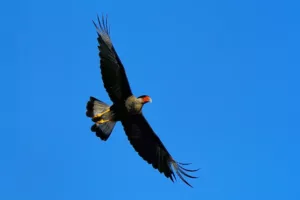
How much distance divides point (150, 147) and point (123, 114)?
101 centimetres

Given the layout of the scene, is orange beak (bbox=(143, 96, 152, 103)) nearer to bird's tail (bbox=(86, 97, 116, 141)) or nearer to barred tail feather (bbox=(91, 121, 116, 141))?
bird's tail (bbox=(86, 97, 116, 141))

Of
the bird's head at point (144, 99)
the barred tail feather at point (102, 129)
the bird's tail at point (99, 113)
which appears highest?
the bird's head at point (144, 99)

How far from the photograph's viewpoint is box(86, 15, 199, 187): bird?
500 inches

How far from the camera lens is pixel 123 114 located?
1320cm

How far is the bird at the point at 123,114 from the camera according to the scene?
41.7ft

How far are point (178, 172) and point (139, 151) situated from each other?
0.89 metres

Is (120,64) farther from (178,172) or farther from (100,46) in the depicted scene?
(178,172)

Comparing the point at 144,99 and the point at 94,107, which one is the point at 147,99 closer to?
the point at 144,99

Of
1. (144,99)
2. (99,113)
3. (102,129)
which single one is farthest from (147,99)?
(102,129)

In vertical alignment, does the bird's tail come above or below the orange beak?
below

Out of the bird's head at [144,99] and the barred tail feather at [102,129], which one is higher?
the bird's head at [144,99]

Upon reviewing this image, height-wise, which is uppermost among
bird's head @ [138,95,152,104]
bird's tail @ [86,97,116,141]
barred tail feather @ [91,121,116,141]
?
bird's head @ [138,95,152,104]

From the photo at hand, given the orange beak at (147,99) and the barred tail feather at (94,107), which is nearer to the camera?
the orange beak at (147,99)

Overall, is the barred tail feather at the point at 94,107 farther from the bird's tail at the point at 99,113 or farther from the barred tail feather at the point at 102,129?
the barred tail feather at the point at 102,129
